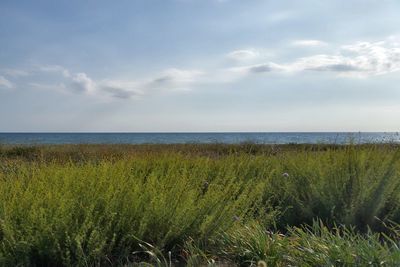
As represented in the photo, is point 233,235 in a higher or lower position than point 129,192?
lower

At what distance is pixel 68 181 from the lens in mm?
4148

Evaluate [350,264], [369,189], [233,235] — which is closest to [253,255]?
[233,235]

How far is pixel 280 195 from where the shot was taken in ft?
16.9

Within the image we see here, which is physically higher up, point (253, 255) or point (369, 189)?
point (369, 189)

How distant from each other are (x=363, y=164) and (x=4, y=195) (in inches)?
148

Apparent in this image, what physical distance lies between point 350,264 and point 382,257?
21 centimetres

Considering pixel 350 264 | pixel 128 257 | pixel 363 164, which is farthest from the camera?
pixel 363 164

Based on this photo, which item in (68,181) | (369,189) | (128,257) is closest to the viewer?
(128,257)

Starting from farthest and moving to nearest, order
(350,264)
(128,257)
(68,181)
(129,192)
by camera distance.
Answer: (68,181)
(129,192)
(128,257)
(350,264)

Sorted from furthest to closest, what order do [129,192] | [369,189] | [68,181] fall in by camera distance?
[369,189] → [68,181] → [129,192]

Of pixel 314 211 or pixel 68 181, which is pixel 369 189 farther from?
pixel 68 181

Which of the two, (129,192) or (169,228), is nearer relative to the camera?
(169,228)

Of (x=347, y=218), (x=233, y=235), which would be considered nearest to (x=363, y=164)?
(x=347, y=218)

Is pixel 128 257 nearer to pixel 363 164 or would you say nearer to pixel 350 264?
pixel 350 264
